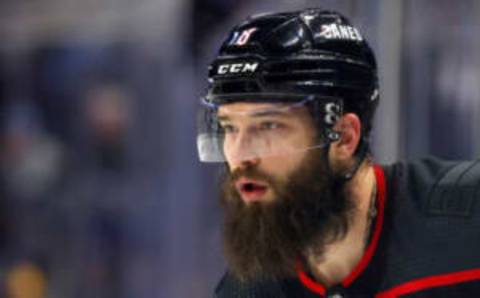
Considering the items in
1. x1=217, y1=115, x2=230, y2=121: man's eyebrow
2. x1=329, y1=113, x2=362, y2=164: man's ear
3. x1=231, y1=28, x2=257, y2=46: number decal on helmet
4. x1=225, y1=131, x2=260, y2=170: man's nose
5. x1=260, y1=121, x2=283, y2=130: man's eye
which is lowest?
x1=329, y1=113, x2=362, y2=164: man's ear

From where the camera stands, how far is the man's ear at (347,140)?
154 cm

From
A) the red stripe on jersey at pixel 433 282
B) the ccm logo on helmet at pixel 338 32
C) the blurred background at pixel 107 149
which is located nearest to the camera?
the red stripe on jersey at pixel 433 282

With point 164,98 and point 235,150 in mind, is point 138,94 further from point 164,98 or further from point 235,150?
point 235,150

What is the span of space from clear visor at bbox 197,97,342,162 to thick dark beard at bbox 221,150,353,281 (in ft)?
0.11

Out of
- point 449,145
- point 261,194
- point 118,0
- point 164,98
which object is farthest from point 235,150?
point 118,0

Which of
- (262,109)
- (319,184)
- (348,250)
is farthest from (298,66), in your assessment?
(348,250)

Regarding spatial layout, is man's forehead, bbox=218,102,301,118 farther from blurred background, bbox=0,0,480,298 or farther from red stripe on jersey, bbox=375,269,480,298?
blurred background, bbox=0,0,480,298

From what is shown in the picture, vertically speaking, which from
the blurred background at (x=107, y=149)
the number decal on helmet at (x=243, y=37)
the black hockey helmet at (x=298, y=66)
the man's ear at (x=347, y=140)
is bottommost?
the blurred background at (x=107, y=149)

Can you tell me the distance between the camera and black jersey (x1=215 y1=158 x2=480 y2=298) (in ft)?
4.65

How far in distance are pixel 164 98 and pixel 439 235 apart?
6.24 feet

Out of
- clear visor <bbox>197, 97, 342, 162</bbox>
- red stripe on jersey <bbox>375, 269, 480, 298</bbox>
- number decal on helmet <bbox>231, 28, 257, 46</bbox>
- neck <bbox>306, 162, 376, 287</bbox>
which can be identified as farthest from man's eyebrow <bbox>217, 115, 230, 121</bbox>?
A: red stripe on jersey <bbox>375, 269, 480, 298</bbox>

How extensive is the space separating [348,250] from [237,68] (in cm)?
33

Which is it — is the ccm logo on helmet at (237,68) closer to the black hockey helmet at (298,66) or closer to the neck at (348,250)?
the black hockey helmet at (298,66)

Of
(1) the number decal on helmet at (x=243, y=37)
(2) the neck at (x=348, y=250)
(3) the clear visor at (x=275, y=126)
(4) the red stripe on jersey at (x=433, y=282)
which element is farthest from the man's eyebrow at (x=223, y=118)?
(4) the red stripe on jersey at (x=433, y=282)
